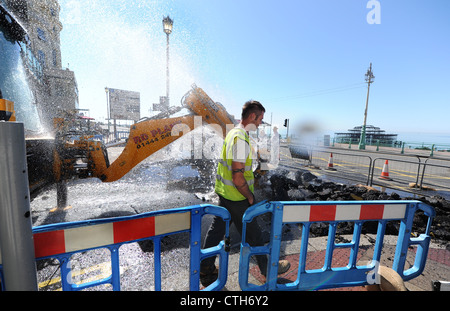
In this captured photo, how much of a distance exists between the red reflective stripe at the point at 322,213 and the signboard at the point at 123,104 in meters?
21.2

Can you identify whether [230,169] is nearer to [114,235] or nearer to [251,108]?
[251,108]

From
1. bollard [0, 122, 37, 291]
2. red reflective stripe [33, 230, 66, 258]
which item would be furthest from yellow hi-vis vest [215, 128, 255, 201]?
bollard [0, 122, 37, 291]

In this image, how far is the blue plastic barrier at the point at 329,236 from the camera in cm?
179

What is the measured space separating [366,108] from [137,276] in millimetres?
33798

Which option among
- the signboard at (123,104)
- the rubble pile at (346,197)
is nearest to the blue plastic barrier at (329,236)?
the rubble pile at (346,197)

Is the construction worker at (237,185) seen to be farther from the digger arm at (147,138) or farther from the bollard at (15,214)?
the digger arm at (147,138)

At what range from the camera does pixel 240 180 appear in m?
2.06

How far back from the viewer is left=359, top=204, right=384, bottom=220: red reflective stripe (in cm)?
197

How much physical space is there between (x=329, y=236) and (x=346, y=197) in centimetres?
336

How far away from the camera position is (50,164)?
432cm

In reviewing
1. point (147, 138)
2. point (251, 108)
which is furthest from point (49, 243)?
point (147, 138)

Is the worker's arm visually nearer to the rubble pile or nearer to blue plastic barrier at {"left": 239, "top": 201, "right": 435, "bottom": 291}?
blue plastic barrier at {"left": 239, "top": 201, "right": 435, "bottom": 291}

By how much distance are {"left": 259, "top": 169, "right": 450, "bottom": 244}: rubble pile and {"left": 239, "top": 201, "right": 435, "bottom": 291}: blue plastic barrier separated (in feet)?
4.14
